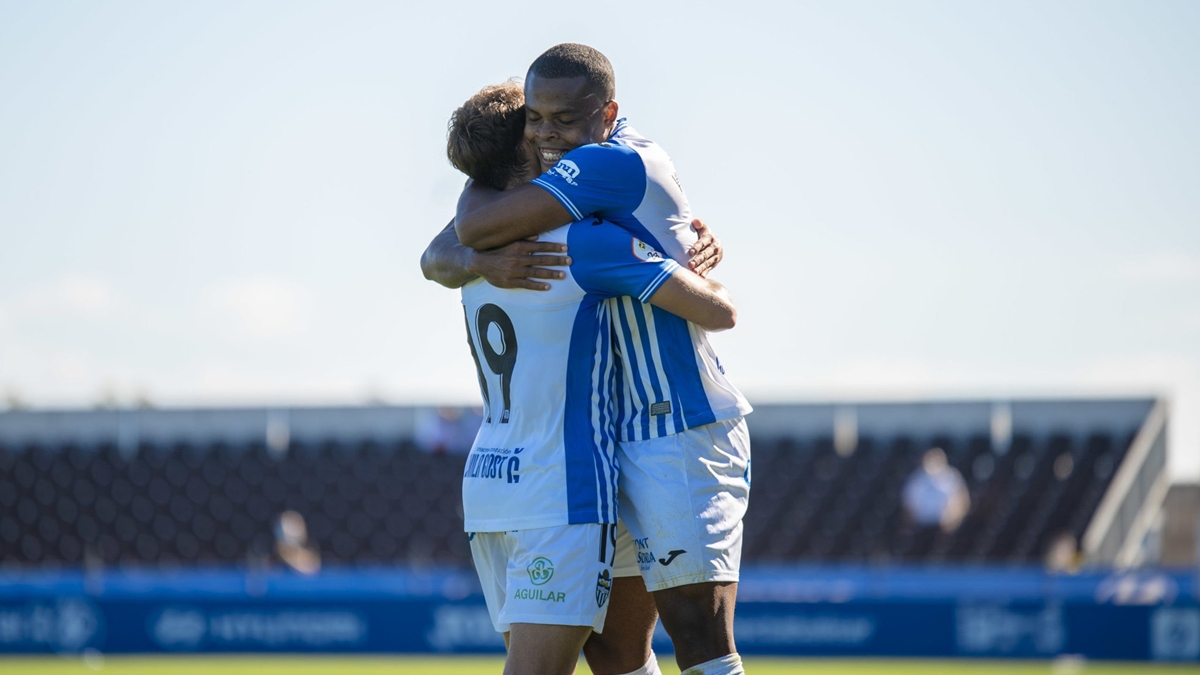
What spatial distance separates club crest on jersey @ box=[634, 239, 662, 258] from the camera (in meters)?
4.14

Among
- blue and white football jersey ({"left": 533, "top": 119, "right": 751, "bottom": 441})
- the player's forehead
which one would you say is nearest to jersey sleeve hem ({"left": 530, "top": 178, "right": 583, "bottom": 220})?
blue and white football jersey ({"left": 533, "top": 119, "right": 751, "bottom": 441})

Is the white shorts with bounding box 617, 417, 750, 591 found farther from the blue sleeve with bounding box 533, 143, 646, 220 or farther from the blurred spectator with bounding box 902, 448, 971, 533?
the blurred spectator with bounding box 902, 448, 971, 533

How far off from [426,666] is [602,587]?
8.71 m

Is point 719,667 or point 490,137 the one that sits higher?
point 490,137

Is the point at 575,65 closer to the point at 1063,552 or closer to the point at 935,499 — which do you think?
the point at 935,499

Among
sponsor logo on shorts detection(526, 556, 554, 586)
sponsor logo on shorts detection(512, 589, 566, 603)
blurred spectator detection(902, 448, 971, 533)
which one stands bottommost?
blurred spectator detection(902, 448, 971, 533)

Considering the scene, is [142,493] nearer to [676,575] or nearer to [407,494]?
[407,494]

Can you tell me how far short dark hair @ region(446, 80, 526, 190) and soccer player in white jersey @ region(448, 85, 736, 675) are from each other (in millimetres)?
362

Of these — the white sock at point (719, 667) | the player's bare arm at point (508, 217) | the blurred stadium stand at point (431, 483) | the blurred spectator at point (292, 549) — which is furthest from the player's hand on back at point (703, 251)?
the blurred stadium stand at point (431, 483)

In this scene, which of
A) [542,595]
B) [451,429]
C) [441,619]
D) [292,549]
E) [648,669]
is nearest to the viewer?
[542,595]

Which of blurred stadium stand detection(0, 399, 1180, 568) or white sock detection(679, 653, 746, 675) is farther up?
white sock detection(679, 653, 746, 675)

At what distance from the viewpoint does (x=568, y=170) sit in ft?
13.6

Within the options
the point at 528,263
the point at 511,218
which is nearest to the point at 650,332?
the point at 528,263

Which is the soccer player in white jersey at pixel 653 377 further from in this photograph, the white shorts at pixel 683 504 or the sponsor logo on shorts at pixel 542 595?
the sponsor logo on shorts at pixel 542 595
